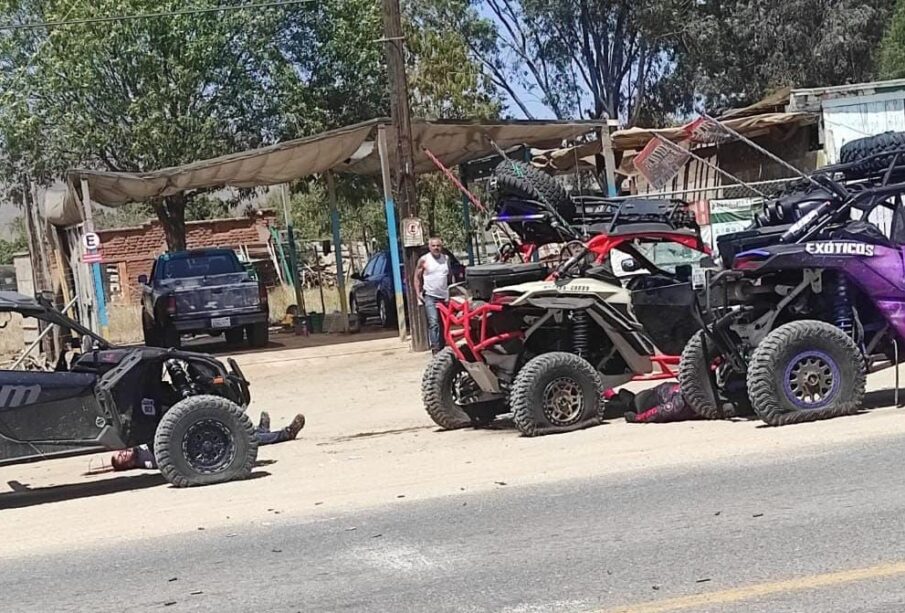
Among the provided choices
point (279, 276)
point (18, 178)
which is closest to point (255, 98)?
point (18, 178)

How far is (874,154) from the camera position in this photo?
32.2 feet

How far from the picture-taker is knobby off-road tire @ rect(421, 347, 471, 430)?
11.0m

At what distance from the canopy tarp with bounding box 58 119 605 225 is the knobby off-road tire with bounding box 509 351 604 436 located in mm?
9082

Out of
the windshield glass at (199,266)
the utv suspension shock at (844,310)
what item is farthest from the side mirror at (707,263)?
the windshield glass at (199,266)

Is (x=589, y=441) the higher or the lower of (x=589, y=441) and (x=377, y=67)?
the lower

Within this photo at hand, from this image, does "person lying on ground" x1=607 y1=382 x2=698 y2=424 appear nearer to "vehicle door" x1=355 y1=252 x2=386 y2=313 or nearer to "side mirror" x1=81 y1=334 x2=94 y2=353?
"side mirror" x1=81 y1=334 x2=94 y2=353

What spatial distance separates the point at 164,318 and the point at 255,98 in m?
6.75

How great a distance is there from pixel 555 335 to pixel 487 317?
2.20 ft

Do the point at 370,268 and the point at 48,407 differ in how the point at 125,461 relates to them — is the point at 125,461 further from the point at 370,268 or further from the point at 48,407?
the point at 370,268

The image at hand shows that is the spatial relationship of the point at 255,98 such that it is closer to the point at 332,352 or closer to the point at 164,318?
the point at 164,318

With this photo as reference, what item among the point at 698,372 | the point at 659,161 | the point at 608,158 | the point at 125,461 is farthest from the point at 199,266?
the point at 698,372

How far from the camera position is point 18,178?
2736 cm

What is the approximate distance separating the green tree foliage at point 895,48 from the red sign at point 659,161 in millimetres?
22882

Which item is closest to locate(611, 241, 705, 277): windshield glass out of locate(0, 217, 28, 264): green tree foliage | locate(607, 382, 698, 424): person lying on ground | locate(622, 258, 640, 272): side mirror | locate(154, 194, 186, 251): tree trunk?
locate(622, 258, 640, 272): side mirror
